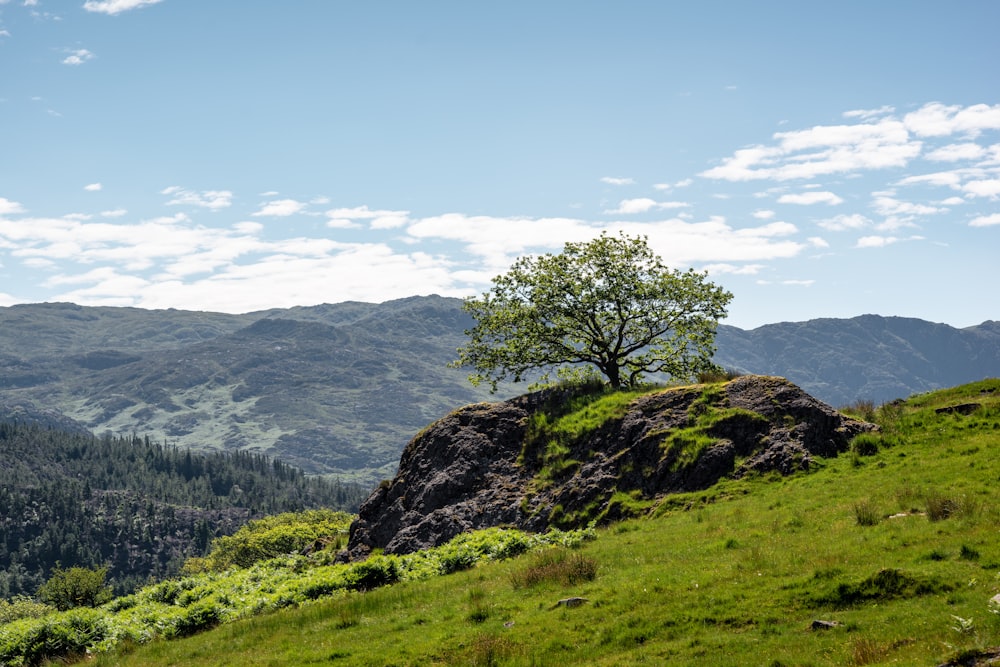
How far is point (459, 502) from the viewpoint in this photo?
39.1 m

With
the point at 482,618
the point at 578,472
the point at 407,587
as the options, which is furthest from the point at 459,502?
the point at 482,618

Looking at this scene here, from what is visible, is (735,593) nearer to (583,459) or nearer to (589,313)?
(583,459)

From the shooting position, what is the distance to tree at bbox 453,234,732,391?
4900 centimetres

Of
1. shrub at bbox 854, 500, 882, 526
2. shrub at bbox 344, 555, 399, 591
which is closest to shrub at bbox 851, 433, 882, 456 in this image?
shrub at bbox 854, 500, 882, 526

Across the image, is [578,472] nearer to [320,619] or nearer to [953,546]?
[320,619]

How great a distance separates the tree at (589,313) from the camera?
49.0m

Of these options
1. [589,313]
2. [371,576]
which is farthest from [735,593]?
[589,313]

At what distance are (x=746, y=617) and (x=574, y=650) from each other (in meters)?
4.07

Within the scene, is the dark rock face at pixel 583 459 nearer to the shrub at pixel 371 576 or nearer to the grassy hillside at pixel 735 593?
the grassy hillside at pixel 735 593

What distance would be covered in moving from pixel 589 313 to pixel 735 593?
30838mm

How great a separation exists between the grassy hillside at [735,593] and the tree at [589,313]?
18.6 m

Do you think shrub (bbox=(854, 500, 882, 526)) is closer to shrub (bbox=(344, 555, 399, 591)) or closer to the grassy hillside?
the grassy hillside

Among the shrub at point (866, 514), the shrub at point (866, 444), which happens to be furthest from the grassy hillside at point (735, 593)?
the shrub at point (866, 444)

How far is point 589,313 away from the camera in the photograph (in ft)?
161
